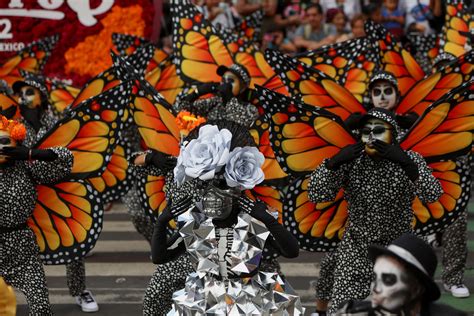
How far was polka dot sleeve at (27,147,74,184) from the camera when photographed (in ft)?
23.4

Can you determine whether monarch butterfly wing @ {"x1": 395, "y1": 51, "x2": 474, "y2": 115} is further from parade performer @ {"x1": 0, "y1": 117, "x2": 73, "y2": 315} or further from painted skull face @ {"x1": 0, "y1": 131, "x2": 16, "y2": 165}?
painted skull face @ {"x1": 0, "y1": 131, "x2": 16, "y2": 165}

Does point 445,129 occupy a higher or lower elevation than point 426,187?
higher

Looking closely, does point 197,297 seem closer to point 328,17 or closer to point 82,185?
point 82,185

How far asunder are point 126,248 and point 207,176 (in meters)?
5.24

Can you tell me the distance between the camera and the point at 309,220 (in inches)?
285

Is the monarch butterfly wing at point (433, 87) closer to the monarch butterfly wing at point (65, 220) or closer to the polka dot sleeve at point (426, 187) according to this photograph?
the polka dot sleeve at point (426, 187)

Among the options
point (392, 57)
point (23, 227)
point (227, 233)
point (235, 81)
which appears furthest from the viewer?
point (392, 57)

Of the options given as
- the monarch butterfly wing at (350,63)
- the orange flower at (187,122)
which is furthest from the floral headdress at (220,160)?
the monarch butterfly wing at (350,63)

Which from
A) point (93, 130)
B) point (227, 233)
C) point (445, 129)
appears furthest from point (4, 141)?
point (445, 129)

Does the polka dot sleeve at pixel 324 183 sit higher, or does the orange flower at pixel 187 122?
the orange flower at pixel 187 122

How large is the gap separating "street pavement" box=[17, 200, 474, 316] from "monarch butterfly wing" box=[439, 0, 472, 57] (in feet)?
6.15

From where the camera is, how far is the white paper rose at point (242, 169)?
17.9 feet

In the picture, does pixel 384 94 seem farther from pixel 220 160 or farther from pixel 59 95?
pixel 59 95

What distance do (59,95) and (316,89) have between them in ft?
13.2
